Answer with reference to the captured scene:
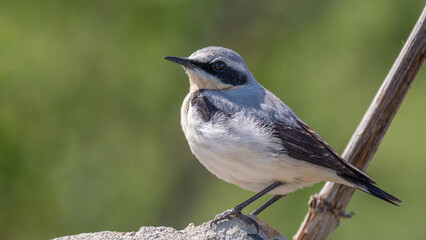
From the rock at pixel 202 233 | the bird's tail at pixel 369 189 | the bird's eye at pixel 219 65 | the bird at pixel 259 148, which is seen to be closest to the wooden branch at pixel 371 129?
the bird at pixel 259 148

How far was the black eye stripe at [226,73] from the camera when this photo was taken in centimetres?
629

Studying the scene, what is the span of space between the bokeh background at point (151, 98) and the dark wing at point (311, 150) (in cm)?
368

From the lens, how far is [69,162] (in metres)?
10.2

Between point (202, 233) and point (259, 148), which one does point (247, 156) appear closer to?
point (259, 148)

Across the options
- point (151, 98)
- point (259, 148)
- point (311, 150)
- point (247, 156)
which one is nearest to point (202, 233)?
point (247, 156)

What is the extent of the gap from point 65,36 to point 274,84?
3.23 meters

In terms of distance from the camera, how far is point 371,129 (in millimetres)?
6102

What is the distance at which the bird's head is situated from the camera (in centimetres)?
627

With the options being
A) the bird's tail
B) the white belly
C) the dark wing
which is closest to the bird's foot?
the white belly

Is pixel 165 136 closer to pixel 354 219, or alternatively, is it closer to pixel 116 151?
pixel 116 151

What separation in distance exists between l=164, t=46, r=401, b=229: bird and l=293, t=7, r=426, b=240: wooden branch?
1.68 ft

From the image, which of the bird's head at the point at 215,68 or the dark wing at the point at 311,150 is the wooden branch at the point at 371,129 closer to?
the dark wing at the point at 311,150

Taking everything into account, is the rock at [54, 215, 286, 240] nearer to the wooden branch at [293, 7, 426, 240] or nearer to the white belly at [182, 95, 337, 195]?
the white belly at [182, 95, 337, 195]

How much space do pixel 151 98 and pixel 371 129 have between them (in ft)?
16.7
